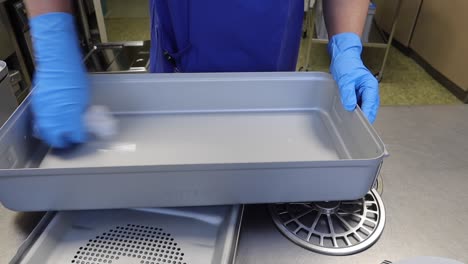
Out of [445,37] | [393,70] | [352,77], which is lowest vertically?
[393,70]

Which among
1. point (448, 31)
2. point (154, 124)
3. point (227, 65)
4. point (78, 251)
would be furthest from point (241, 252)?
point (448, 31)

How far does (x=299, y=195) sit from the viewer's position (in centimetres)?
50

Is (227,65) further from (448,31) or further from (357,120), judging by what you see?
(448,31)

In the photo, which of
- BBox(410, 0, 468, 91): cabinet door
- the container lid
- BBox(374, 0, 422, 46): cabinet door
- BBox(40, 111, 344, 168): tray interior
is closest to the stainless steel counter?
BBox(40, 111, 344, 168): tray interior

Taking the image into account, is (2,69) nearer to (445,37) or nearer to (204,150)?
(204,150)

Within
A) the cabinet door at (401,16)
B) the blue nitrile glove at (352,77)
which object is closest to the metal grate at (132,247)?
the blue nitrile glove at (352,77)

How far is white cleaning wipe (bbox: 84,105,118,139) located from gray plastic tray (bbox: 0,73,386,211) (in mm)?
20

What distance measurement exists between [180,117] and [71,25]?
0.29 metres

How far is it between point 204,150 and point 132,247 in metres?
0.23

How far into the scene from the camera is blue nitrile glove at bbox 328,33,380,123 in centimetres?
64

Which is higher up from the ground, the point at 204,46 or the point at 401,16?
the point at 204,46

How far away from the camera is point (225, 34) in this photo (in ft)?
2.63

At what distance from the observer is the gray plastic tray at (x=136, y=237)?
1.66ft

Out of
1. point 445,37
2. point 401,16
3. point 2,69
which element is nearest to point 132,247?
point 2,69
